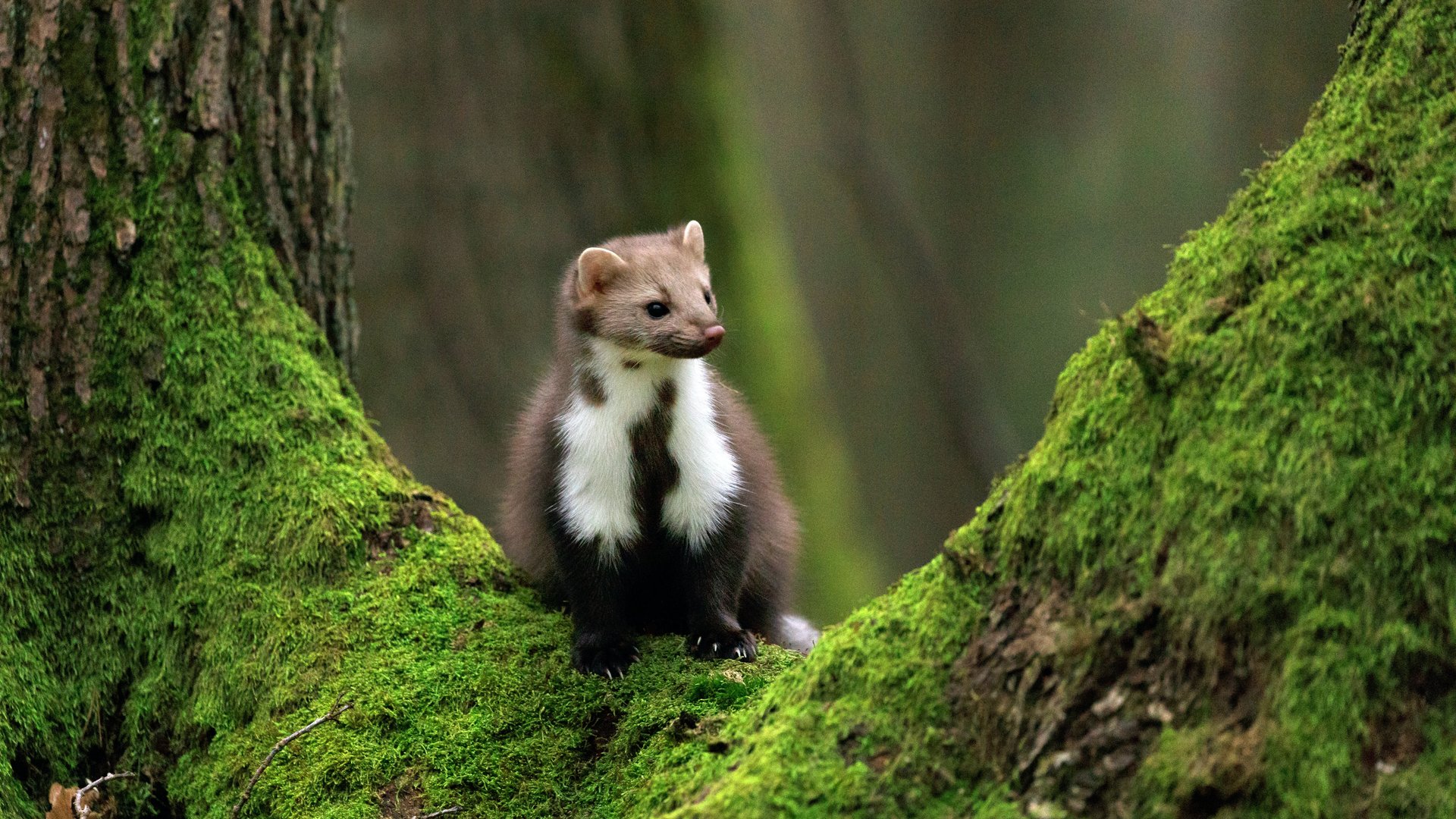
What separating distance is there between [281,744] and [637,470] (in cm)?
162

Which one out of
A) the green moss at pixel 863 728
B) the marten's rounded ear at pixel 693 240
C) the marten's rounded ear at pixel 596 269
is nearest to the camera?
the green moss at pixel 863 728

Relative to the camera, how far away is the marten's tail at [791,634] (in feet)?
18.9

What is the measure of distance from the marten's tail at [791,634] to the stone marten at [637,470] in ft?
2.03

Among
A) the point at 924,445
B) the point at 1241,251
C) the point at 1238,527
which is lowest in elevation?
the point at 924,445

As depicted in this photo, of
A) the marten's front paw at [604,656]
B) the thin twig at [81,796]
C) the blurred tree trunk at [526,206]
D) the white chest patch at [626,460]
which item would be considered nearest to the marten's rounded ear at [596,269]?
the white chest patch at [626,460]

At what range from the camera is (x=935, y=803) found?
2881 millimetres

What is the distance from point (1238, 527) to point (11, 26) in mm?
4701

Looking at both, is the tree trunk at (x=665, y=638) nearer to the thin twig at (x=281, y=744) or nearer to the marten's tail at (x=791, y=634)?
the thin twig at (x=281, y=744)

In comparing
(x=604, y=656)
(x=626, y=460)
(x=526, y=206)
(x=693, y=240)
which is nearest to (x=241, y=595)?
(x=604, y=656)

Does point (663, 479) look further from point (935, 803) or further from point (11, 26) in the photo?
point (11, 26)

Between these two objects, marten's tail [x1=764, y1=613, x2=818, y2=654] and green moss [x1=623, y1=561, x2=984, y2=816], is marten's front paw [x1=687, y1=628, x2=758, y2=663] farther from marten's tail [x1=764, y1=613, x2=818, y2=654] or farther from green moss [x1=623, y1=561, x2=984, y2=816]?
green moss [x1=623, y1=561, x2=984, y2=816]

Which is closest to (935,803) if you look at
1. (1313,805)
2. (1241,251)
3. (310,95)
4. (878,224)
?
(1313,805)

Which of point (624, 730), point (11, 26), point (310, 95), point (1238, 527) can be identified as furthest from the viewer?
point (310, 95)

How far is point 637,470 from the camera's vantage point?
4.95 metres
